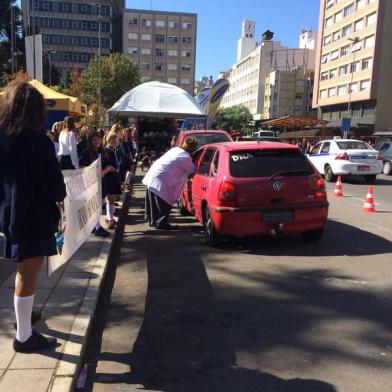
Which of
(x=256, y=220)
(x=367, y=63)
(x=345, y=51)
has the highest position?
(x=345, y=51)

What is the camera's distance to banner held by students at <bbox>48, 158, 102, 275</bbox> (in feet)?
14.3

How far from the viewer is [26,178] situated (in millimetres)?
3297

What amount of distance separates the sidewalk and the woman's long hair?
1.66 meters

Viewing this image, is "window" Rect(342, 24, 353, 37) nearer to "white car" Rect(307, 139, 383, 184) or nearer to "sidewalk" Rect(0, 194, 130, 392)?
"white car" Rect(307, 139, 383, 184)

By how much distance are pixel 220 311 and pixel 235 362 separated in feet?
3.50

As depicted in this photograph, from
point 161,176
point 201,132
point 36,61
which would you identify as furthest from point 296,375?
point 36,61

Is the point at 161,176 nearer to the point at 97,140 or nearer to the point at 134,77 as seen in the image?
the point at 97,140

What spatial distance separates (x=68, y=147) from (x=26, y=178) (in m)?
5.26

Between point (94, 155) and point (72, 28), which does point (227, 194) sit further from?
point (72, 28)

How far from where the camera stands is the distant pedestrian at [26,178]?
326cm

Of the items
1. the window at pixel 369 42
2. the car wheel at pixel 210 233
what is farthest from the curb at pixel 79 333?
the window at pixel 369 42

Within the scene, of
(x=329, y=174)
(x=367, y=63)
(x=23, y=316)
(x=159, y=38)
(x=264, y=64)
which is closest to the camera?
(x=23, y=316)

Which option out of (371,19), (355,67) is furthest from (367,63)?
(371,19)

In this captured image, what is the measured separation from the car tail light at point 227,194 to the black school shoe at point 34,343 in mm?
3741
